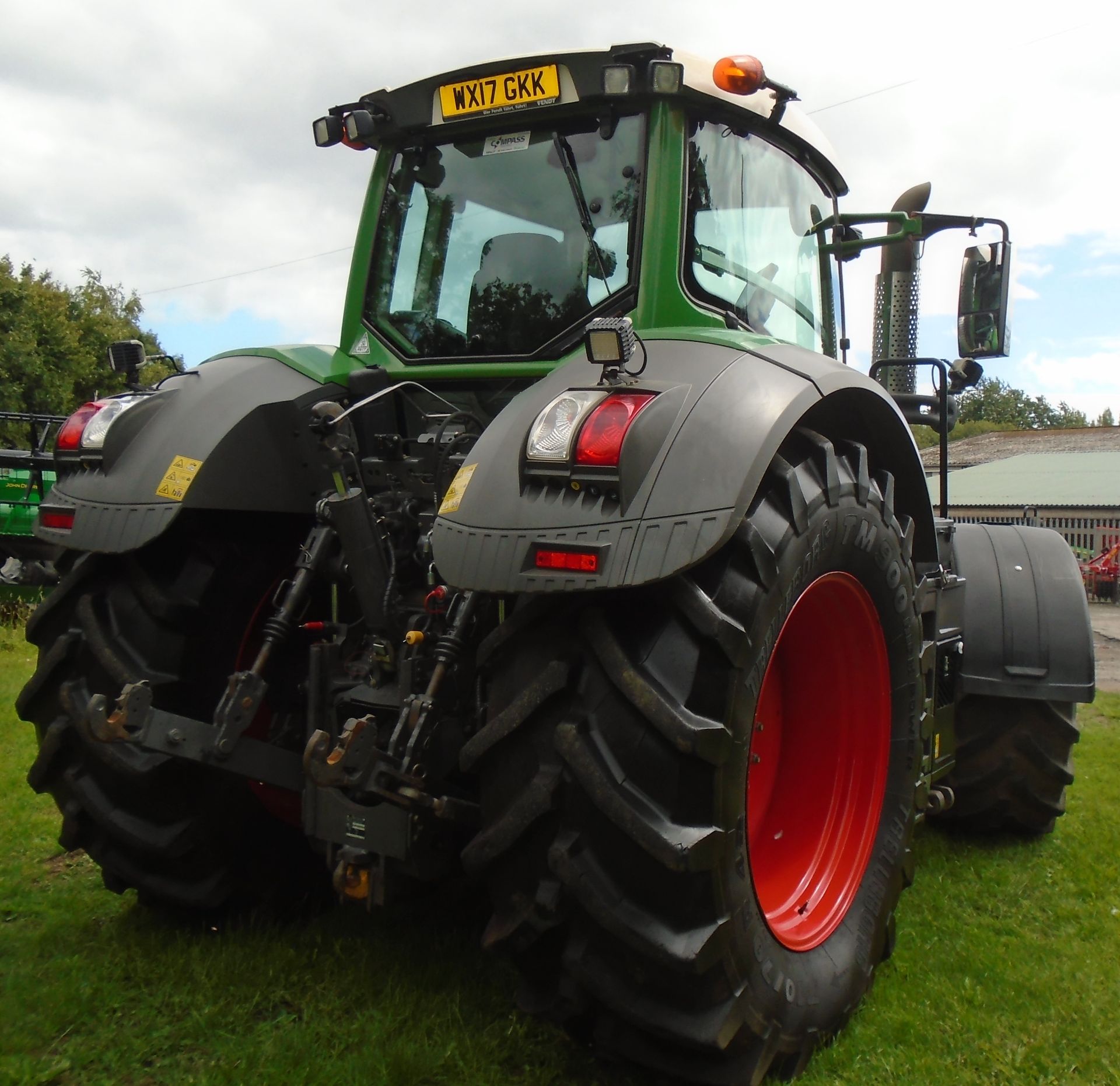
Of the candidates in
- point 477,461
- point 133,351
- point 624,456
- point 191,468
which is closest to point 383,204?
point 133,351

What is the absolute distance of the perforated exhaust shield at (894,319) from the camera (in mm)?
4000

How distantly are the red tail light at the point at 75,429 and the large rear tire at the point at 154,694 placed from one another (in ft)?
1.03

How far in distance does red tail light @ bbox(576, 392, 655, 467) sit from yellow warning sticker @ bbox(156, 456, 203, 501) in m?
1.19

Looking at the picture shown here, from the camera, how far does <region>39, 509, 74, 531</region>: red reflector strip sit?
2.82 m

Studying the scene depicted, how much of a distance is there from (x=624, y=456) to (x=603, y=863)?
0.80 m

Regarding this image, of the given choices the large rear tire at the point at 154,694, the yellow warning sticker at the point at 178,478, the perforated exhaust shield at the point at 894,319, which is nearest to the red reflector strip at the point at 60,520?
the large rear tire at the point at 154,694

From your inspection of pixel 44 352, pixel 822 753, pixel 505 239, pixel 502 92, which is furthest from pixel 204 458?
pixel 44 352

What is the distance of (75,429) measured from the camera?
2.98 metres

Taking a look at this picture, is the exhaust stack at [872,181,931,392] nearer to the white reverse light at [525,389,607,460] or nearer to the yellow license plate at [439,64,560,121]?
the yellow license plate at [439,64,560,121]

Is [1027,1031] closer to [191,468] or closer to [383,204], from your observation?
[191,468]

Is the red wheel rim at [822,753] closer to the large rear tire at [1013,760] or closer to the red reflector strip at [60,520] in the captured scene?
the large rear tire at [1013,760]

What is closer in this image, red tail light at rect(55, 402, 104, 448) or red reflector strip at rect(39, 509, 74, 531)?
red reflector strip at rect(39, 509, 74, 531)

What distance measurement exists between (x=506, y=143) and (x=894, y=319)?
1.72 meters

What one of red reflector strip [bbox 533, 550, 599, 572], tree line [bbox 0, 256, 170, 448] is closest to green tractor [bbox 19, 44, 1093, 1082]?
red reflector strip [bbox 533, 550, 599, 572]
